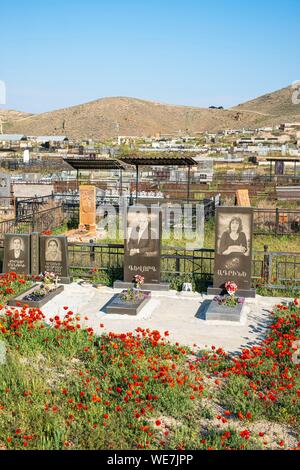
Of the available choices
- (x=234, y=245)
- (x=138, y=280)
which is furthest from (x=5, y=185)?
(x=234, y=245)

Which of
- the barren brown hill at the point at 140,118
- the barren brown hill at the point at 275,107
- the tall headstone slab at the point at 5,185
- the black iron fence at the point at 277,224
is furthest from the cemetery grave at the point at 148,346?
the barren brown hill at the point at 275,107

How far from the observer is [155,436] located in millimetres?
5625

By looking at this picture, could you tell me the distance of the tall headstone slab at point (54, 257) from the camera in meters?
12.1

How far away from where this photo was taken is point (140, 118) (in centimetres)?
11819

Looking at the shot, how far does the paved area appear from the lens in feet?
28.7

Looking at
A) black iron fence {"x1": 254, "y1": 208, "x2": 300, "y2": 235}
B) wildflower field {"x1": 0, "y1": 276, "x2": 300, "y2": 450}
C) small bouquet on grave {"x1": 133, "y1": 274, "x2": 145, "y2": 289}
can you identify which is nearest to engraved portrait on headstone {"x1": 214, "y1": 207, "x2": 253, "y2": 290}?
small bouquet on grave {"x1": 133, "y1": 274, "x2": 145, "y2": 289}

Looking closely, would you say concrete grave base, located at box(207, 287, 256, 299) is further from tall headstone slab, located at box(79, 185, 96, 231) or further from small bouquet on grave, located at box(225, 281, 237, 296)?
tall headstone slab, located at box(79, 185, 96, 231)

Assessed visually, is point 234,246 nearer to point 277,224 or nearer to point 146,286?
point 146,286

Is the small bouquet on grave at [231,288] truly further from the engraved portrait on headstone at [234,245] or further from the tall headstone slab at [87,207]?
the tall headstone slab at [87,207]

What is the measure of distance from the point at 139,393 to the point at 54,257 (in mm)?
6311
